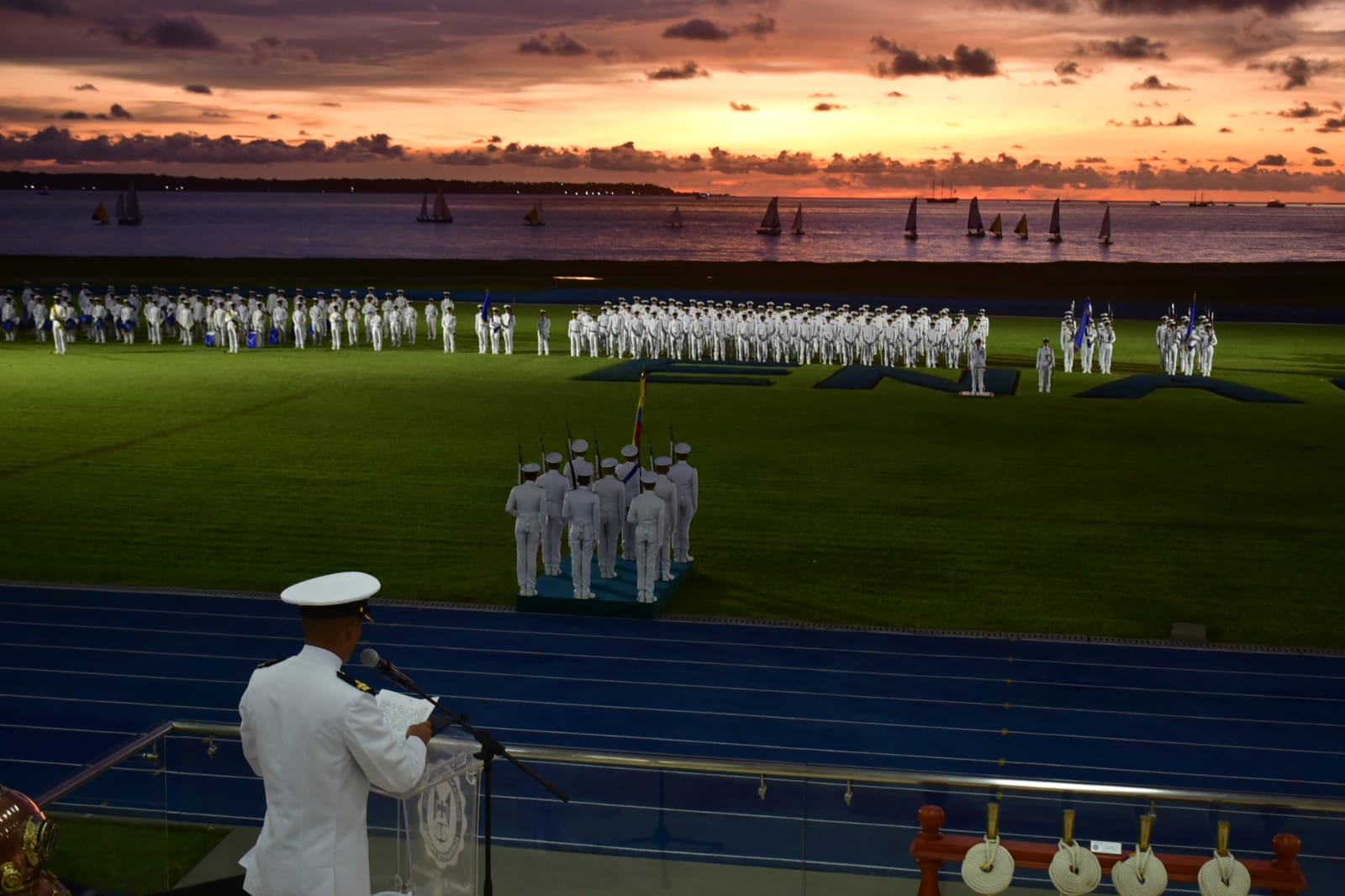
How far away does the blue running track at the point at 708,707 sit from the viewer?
6977mm

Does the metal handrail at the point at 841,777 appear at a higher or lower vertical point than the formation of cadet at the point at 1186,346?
higher

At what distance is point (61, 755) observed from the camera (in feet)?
34.0

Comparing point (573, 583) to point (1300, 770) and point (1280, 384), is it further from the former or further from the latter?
point (1280, 384)

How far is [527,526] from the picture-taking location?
1440 centimetres

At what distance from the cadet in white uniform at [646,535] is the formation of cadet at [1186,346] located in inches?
980

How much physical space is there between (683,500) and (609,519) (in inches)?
45.2

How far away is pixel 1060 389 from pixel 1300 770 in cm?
2322

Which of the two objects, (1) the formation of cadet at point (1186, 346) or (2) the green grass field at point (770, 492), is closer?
(2) the green grass field at point (770, 492)

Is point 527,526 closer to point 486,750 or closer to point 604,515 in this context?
point 604,515

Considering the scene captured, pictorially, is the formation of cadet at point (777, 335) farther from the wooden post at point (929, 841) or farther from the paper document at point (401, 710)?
the paper document at point (401, 710)

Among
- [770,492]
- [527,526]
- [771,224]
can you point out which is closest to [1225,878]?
[527,526]

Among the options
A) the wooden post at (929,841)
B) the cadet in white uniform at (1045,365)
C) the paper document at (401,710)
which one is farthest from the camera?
the cadet in white uniform at (1045,365)

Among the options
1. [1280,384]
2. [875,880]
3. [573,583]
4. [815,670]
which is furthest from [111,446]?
[1280,384]

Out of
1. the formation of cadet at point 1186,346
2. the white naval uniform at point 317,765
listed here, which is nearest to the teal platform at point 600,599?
the white naval uniform at point 317,765
